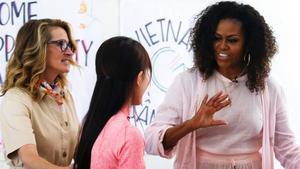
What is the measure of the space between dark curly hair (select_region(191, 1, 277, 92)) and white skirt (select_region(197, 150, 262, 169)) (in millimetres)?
270

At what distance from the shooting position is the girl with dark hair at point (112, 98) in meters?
1.25

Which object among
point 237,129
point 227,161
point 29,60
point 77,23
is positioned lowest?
point 227,161

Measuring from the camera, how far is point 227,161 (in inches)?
64.9

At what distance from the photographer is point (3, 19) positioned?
8.64 ft

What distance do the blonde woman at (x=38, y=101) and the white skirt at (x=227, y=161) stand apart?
0.52 m

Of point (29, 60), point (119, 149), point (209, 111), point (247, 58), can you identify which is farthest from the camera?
point (247, 58)

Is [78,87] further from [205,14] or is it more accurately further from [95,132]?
[95,132]

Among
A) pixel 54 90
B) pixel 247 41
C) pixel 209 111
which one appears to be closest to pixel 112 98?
pixel 209 111

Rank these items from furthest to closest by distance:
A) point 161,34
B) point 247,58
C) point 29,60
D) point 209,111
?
point 161,34
point 247,58
point 29,60
point 209,111

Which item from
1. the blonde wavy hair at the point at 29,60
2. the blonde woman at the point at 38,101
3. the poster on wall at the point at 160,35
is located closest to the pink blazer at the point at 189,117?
the blonde woman at the point at 38,101

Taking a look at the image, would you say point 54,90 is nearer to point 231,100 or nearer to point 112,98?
point 112,98

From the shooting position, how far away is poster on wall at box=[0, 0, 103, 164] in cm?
255

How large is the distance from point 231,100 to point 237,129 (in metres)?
0.12

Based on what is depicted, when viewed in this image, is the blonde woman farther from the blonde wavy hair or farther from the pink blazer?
the pink blazer
